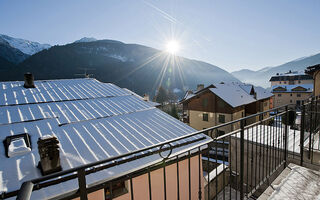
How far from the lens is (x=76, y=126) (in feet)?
19.6

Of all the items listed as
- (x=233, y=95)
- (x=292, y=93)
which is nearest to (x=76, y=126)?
(x=233, y=95)

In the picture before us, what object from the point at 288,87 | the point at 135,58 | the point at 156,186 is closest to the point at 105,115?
the point at 156,186

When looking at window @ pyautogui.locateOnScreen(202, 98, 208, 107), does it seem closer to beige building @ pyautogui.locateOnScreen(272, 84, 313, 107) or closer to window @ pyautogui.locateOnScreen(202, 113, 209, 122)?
window @ pyautogui.locateOnScreen(202, 113, 209, 122)

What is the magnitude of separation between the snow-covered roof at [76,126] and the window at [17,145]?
0.36 ft

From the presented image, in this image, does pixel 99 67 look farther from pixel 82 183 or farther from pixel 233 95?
pixel 82 183

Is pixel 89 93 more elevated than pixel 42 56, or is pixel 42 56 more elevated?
pixel 42 56

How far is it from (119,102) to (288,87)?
41.9m

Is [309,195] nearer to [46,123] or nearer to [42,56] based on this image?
[46,123]

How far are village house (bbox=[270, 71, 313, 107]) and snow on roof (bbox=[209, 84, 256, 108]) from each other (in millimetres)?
15650

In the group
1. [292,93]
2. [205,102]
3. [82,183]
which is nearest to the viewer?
[82,183]

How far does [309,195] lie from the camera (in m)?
2.48

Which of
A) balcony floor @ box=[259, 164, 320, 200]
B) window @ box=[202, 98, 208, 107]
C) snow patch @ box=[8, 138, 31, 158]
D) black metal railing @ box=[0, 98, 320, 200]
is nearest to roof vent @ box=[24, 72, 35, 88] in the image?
snow patch @ box=[8, 138, 31, 158]

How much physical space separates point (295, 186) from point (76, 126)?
6.44 metres

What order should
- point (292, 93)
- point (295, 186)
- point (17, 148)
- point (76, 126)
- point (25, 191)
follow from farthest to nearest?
1. point (292, 93)
2. point (76, 126)
3. point (17, 148)
4. point (295, 186)
5. point (25, 191)
